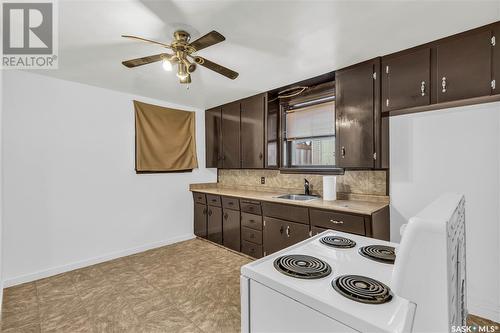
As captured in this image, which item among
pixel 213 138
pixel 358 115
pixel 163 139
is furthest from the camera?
pixel 213 138

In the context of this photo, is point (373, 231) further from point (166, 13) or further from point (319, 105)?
point (166, 13)

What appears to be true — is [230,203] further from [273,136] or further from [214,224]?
[273,136]

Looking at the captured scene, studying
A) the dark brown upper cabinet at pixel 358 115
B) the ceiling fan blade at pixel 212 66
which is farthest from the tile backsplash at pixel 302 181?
the ceiling fan blade at pixel 212 66

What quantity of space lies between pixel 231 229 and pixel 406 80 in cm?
275

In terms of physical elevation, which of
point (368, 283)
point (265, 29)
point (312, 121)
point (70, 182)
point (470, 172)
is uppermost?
point (265, 29)

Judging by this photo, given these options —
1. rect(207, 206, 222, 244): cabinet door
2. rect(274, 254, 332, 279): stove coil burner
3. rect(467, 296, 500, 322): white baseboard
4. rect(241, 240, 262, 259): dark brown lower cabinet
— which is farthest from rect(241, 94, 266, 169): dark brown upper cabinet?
rect(467, 296, 500, 322): white baseboard

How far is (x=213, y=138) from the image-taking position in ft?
13.7

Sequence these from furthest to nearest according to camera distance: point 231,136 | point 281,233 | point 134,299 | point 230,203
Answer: point 231,136 < point 230,203 < point 281,233 < point 134,299

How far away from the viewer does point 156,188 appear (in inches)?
145

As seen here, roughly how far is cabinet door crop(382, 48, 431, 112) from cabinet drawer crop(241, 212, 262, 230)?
1.91 metres

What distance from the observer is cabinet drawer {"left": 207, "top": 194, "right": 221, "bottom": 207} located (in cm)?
361

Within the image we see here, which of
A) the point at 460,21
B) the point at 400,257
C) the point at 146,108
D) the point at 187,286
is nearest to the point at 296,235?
the point at 187,286

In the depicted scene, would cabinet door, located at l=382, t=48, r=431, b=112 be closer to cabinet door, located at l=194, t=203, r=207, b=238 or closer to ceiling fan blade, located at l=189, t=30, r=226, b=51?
ceiling fan blade, located at l=189, t=30, r=226, b=51

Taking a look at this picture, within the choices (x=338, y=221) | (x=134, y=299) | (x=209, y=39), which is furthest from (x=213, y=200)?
(x=209, y=39)
